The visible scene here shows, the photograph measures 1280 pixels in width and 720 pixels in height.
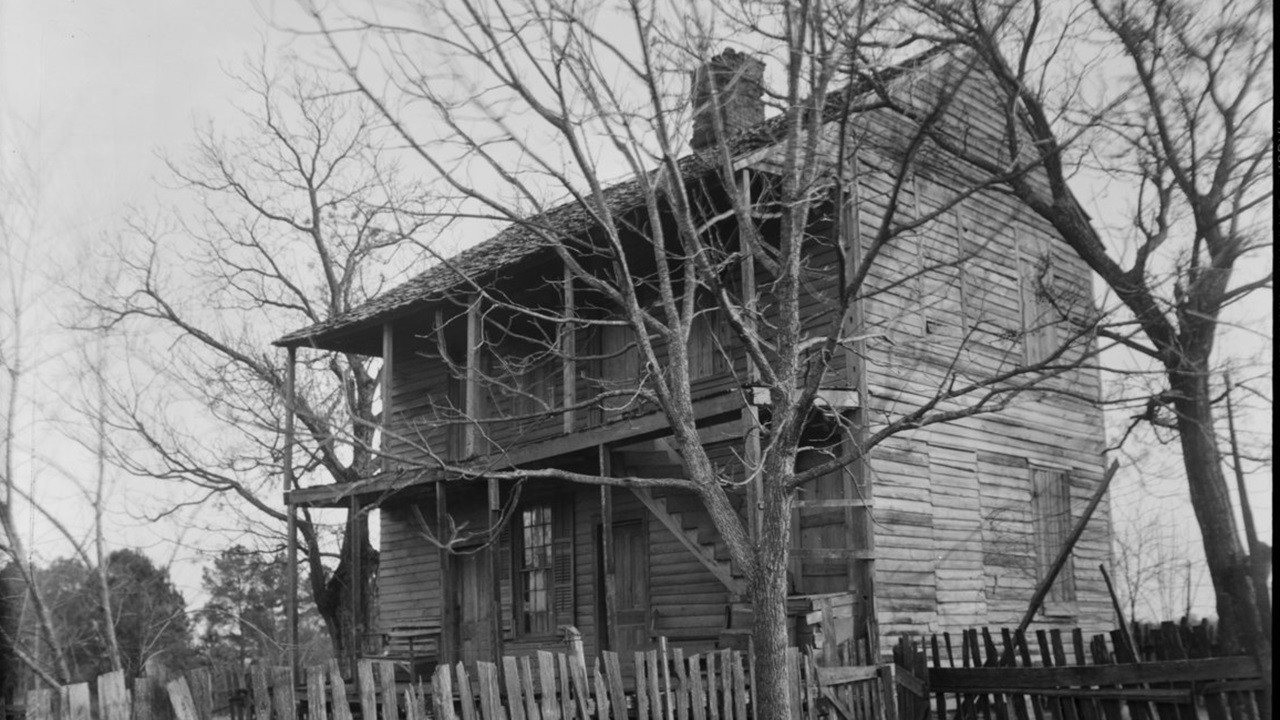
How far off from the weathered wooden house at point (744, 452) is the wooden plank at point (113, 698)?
571 cm

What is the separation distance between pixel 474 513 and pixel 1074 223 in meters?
12.2

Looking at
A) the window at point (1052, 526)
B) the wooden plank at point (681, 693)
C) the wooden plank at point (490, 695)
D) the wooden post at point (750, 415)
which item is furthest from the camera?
the window at point (1052, 526)

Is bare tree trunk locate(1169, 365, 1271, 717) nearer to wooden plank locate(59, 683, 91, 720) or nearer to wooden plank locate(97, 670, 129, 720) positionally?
wooden plank locate(97, 670, 129, 720)

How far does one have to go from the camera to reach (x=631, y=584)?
707 inches

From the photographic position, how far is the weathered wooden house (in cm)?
1471

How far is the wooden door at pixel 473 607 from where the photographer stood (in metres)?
20.2

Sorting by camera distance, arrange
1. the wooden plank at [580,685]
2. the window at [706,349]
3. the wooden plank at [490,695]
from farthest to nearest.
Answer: the window at [706,349] < the wooden plank at [580,685] < the wooden plank at [490,695]

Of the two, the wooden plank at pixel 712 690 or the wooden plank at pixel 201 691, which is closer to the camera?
the wooden plank at pixel 201 691

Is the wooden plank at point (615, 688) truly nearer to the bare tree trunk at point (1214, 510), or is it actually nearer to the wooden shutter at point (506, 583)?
the bare tree trunk at point (1214, 510)

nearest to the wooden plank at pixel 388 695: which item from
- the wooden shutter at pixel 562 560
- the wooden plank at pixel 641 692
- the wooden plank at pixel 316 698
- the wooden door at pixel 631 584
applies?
the wooden plank at pixel 316 698

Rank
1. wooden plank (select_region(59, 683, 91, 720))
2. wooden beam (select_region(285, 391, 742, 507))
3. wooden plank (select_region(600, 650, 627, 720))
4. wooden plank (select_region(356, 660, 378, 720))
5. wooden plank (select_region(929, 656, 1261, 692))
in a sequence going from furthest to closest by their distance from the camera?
wooden beam (select_region(285, 391, 742, 507)), wooden plank (select_region(929, 656, 1261, 692)), wooden plank (select_region(600, 650, 627, 720)), wooden plank (select_region(356, 660, 378, 720)), wooden plank (select_region(59, 683, 91, 720))

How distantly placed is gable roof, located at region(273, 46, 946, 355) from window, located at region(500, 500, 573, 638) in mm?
4032

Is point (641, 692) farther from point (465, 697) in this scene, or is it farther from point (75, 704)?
point (75, 704)

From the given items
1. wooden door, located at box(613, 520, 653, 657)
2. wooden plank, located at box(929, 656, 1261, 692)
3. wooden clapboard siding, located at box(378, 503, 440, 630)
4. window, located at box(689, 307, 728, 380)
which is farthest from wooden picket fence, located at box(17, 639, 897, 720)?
wooden clapboard siding, located at box(378, 503, 440, 630)
